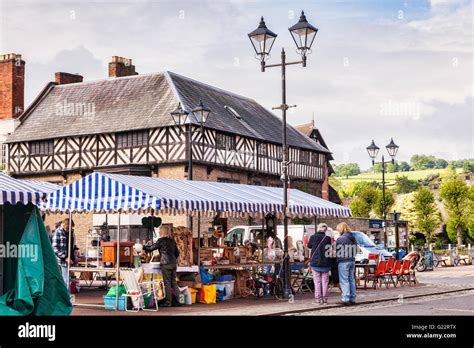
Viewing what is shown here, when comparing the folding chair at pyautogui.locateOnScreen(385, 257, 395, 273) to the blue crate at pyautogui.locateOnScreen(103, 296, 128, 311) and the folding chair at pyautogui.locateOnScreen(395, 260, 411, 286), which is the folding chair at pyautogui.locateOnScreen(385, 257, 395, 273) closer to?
the folding chair at pyautogui.locateOnScreen(395, 260, 411, 286)

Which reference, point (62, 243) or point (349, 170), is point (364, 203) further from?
point (349, 170)

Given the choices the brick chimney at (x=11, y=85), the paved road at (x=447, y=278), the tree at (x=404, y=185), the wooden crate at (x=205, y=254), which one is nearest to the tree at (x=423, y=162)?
the tree at (x=404, y=185)

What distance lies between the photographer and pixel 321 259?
16906 millimetres

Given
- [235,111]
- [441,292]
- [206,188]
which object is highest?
[235,111]

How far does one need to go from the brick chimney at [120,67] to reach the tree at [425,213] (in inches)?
1160

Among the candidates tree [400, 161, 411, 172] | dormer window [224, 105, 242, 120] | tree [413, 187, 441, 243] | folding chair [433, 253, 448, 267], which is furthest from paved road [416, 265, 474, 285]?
tree [400, 161, 411, 172]

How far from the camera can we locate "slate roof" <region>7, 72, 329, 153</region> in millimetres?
41812

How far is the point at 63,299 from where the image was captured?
541 inches

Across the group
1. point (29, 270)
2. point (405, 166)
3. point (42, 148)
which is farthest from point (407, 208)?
point (405, 166)
